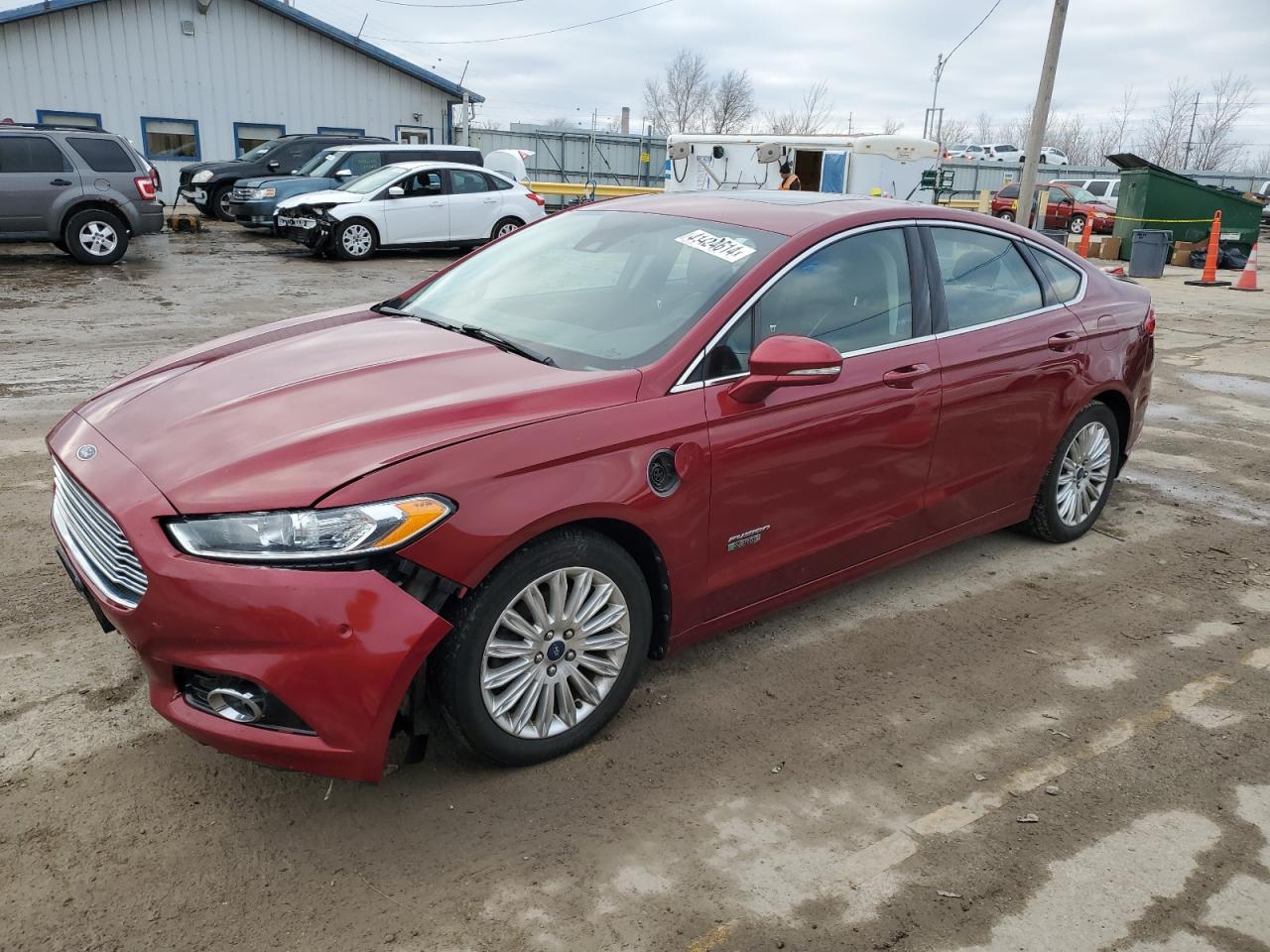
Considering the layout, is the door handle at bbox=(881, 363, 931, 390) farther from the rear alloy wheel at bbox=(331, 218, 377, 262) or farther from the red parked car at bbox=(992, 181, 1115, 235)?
the red parked car at bbox=(992, 181, 1115, 235)

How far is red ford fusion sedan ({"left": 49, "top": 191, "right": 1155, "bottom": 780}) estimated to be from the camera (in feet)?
8.29

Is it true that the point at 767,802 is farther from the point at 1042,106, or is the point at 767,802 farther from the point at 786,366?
the point at 1042,106

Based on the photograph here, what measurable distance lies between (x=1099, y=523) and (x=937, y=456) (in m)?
1.93

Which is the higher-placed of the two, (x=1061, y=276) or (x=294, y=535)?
(x=1061, y=276)

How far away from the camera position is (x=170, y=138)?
25.3 meters

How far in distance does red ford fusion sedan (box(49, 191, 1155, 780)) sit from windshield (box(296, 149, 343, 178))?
52.8 feet

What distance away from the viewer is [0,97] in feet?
75.7

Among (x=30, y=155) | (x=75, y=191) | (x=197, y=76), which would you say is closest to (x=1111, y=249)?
(x=75, y=191)

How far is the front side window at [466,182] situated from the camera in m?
16.9

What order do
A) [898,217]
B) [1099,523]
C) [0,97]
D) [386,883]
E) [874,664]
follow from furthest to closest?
[0,97], [1099,523], [898,217], [874,664], [386,883]

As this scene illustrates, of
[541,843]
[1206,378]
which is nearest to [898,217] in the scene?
[541,843]

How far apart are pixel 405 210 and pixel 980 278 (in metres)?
13.7

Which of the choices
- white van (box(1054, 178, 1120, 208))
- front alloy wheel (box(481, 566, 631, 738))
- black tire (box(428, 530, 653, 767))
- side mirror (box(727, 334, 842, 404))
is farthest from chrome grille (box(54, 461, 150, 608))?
white van (box(1054, 178, 1120, 208))

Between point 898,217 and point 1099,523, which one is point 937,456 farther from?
point 1099,523
